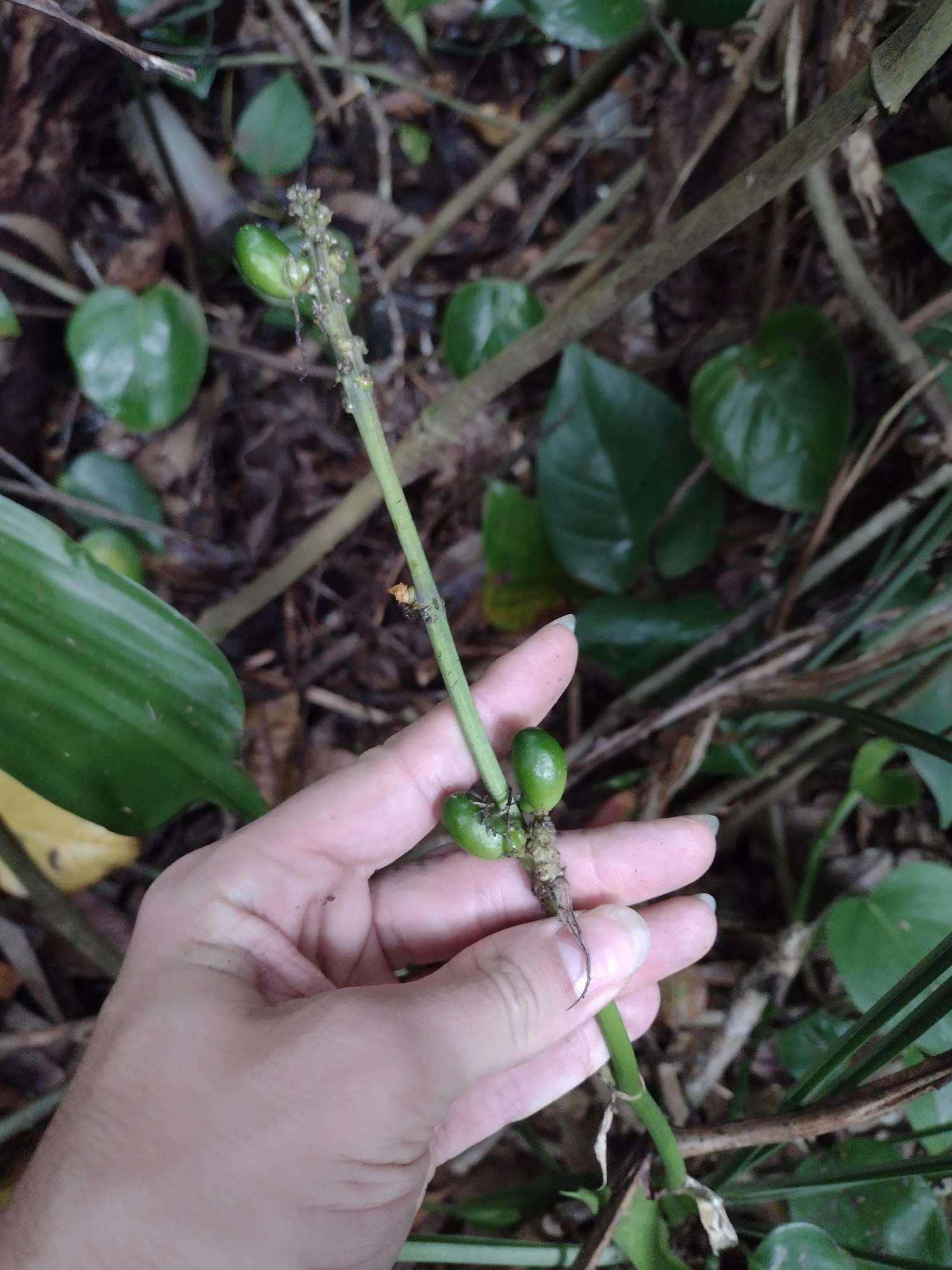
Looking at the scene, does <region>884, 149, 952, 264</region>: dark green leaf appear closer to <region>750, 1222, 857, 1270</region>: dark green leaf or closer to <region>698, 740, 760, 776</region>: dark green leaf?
<region>698, 740, 760, 776</region>: dark green leaf

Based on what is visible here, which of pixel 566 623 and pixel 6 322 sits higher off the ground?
pixel 6 322

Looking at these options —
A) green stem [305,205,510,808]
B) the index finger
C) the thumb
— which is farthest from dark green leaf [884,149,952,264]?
the thumb

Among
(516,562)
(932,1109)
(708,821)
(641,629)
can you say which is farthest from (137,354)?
(932,1109)

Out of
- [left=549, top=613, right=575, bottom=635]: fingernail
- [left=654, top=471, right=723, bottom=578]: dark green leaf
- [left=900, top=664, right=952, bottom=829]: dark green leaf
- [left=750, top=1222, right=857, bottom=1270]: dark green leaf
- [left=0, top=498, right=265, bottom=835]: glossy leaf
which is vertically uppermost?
[left=0, top=498, right=265, bottom=835]: glossy leaf

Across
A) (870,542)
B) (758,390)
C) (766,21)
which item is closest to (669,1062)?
(870,542)

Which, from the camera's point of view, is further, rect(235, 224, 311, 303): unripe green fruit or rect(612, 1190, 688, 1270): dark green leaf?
rect(612, 1190, 688, 1270): dark green leaf

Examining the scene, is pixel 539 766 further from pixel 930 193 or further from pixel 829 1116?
pixel 930 193
